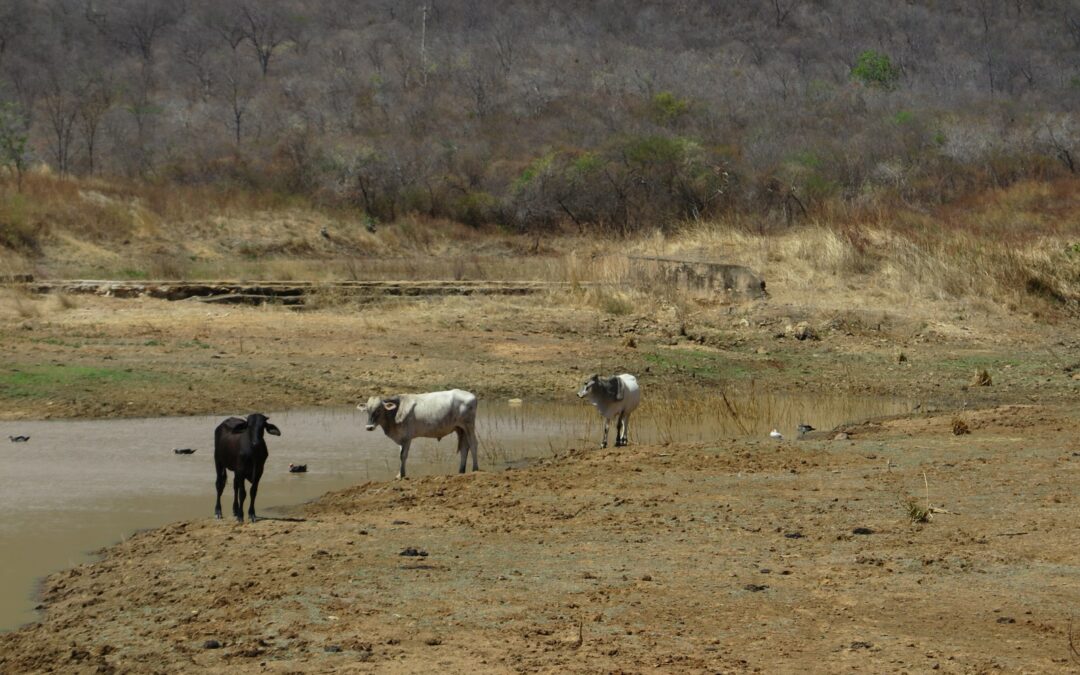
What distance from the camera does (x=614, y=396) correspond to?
15.4m

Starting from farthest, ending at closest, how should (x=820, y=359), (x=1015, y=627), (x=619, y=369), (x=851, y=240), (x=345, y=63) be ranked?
(x=345, y=63)
(x=851, y=240)
(x=820, y=359)
(x=619, y=369)
(x=1015, y=627)

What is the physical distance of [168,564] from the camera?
959 centimetres

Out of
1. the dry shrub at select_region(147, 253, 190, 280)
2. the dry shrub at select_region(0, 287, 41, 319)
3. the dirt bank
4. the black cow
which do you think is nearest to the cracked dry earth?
the black cow

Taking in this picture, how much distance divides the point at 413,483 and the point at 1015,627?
20.8ft

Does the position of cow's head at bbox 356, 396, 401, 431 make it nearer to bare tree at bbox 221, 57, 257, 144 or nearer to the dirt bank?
the dirt bank

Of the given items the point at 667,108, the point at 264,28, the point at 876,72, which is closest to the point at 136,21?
the point at 264,28

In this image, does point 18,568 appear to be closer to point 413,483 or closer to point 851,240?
point 413,483

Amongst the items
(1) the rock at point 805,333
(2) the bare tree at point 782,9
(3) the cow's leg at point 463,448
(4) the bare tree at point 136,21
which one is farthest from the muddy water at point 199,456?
(2) the bare tree at point 782,9

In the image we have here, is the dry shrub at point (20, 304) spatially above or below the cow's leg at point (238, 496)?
above

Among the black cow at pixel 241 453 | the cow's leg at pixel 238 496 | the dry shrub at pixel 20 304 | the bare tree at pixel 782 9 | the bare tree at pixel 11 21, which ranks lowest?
the cow's leg at pixel 238 496

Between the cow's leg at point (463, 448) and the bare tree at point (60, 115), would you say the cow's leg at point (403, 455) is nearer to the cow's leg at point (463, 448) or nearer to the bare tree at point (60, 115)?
the cow's leg at point (463, 448)

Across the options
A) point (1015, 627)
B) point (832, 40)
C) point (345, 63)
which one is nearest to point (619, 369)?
point (1015, 627)

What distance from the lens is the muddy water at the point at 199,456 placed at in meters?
11.3

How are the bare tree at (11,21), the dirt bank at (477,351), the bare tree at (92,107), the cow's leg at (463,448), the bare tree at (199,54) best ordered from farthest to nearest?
the bare tree at (11,21) → the bare tree at (199,54) → the bare tree at (92,107) → the dirt bank at (477,351) → the cow's leg at (463,448)
